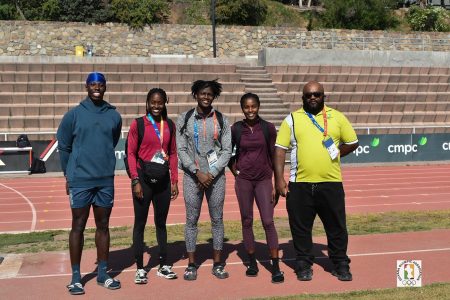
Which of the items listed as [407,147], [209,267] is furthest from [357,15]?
[209,267]

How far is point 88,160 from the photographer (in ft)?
20.3

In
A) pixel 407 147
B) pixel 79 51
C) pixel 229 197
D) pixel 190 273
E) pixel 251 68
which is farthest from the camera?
pixel 79 51

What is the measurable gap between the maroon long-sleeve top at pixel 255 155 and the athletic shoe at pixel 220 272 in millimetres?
940

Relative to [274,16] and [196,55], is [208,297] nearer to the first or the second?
[196,55]

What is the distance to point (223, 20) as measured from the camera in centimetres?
4091

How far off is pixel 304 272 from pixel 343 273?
14.8 inches

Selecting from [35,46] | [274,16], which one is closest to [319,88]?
[35,46]

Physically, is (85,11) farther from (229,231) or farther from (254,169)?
(254,169)

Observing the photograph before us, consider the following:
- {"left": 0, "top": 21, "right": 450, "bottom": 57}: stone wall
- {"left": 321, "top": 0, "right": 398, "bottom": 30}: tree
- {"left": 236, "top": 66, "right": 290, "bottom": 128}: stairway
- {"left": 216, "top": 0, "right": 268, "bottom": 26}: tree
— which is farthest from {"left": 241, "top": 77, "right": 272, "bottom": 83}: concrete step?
{"left": 321, "top": 0, "right": 398, "bottom": 30}: tree

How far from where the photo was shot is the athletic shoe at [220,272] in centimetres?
675

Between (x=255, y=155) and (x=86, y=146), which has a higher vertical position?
(x=86, y=146)

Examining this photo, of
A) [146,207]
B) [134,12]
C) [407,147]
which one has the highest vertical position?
[134,12]

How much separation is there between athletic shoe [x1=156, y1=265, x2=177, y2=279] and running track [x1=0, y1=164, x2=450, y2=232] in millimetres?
4357

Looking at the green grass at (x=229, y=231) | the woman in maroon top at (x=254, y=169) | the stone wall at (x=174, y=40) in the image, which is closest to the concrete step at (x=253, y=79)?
the stone wall at (x=174, y=40)
